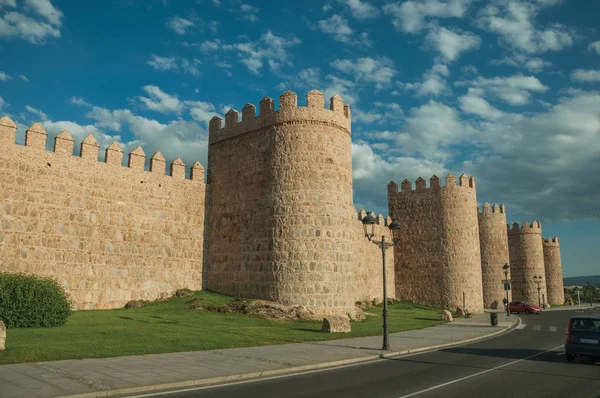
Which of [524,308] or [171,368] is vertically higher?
[171,368]

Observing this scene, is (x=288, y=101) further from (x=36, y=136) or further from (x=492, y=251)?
(x=492, y=251)

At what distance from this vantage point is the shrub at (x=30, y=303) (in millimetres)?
14359

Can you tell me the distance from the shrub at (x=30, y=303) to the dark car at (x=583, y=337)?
14.9m

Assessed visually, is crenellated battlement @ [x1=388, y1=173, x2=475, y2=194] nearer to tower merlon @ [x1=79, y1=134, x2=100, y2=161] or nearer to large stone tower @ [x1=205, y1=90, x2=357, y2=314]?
large stone tower @ [x1=205, y1=90, x2=357, y2=314]

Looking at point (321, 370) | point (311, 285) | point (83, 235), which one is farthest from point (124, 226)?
point (321, 370)

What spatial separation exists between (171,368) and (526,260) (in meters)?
48.1

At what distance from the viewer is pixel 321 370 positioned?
34.3ft

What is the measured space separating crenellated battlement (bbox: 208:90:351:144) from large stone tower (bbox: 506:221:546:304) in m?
34.3

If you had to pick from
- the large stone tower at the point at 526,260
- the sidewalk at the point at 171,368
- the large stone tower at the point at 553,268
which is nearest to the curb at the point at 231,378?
the sidewalk at the point at 171,368

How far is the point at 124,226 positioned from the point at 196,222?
405 cm

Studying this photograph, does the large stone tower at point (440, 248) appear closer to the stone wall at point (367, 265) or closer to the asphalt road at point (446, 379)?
the stone wall at point (367, 265)

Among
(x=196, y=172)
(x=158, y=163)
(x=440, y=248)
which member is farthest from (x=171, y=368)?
(x=440, y=248)

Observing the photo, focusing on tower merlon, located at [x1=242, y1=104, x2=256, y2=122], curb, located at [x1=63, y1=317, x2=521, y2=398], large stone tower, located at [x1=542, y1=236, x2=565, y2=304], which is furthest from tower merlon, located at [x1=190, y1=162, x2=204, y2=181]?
large stone tower, located at [x1=542, y1=236, x2=565, y2=304]

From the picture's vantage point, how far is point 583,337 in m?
11.7
